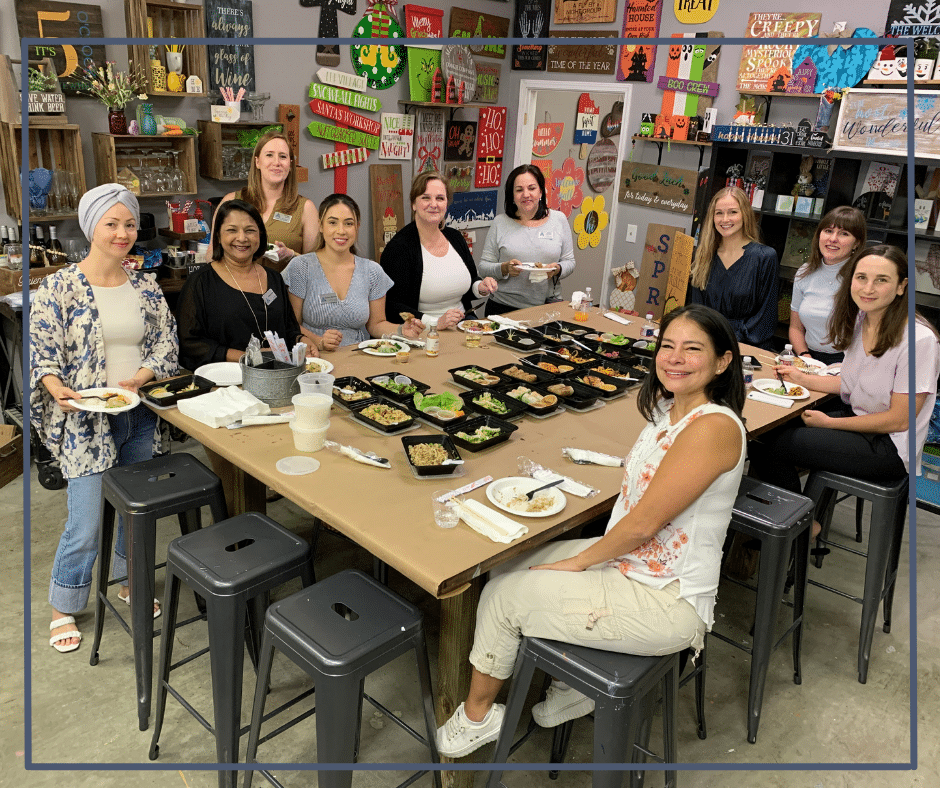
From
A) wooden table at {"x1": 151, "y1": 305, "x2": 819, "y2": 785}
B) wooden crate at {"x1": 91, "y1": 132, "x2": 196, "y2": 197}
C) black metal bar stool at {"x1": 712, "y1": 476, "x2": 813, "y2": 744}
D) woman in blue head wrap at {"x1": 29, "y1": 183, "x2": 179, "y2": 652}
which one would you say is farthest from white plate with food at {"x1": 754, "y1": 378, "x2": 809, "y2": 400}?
wooden crate at {"x1": 91, "y1": 132, "x2": 196, "y2": 197}

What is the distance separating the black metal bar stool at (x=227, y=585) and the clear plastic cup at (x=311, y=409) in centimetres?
35

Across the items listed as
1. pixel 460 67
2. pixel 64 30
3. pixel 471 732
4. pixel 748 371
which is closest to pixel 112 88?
pixel 64 30

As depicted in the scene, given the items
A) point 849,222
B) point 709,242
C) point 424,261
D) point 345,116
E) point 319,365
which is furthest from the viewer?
point 345,116

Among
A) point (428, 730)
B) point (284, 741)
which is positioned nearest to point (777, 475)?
point (428, 730)

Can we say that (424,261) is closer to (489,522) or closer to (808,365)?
(808,365)

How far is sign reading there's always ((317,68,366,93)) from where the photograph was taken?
18.1ft

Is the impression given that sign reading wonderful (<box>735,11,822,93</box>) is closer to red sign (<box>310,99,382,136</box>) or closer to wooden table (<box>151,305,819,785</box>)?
red sign (<box>310,99,382,136</box>)

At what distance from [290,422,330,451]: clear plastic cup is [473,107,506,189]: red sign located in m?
4.83

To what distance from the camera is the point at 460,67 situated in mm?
6238

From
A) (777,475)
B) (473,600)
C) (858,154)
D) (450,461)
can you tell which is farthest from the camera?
(858,154)

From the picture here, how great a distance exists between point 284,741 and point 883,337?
2638 mm

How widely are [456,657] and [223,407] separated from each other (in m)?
1.16

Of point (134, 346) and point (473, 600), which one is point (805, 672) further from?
point (134, 346)

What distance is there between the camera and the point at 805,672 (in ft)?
9.76
